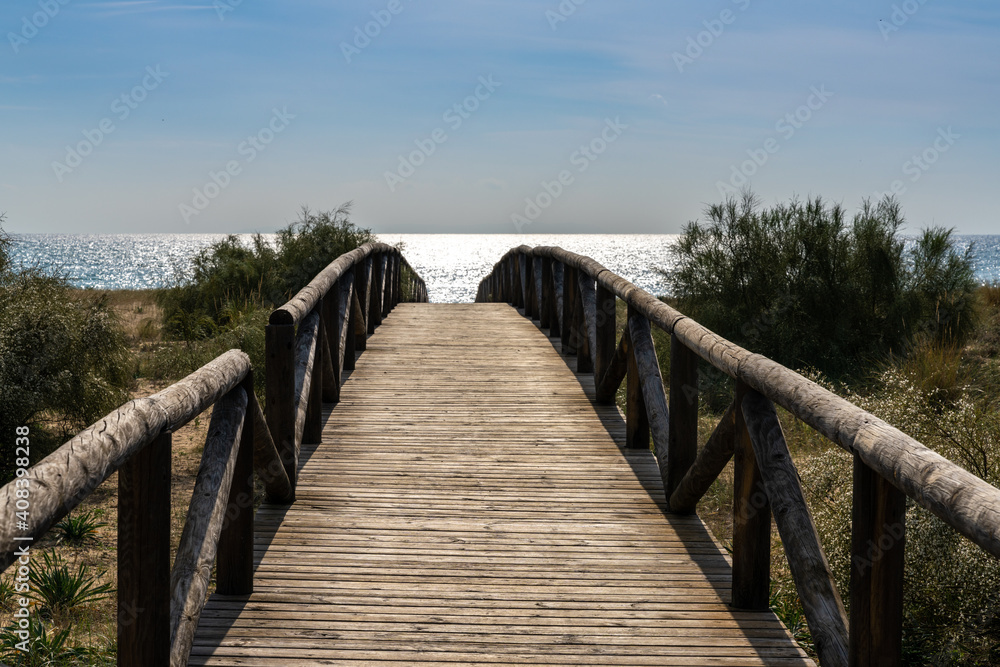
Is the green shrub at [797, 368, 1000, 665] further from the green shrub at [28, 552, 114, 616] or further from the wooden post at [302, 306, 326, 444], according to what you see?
the green shrub at [28, 552, 114, 616]

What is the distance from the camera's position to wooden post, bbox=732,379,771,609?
124 inches

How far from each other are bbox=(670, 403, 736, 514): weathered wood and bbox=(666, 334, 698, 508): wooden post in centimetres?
12

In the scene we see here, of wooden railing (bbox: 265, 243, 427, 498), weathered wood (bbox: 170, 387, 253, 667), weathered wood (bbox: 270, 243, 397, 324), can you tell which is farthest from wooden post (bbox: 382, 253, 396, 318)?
weathered wood (bbox: 170, 387, 253, 667)

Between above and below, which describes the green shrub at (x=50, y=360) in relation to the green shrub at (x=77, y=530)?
above

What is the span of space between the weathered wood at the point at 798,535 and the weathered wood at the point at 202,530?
188cm

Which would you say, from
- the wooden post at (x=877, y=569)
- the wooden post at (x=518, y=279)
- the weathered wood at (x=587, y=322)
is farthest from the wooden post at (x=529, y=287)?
the wooden post at (x=877, y=569)

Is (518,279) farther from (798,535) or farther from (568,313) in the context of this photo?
(798,535)

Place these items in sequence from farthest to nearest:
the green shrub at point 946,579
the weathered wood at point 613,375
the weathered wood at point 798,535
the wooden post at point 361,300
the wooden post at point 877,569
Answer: the wooden post at point 361,300 < the weathered wood at point 613,375 < the green shrub at point 946,579 < the weathered wood at point 798,535 < the wooden post at point 877,569

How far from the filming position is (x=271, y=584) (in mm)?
3361

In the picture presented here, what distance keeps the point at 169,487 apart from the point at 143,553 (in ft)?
0.60

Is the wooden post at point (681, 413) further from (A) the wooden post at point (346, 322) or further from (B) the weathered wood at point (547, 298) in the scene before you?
(B) the weathered wood at point (547, 298)

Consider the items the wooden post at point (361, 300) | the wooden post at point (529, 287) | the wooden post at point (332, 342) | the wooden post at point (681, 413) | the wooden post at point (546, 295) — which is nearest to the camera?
the wooden post at point (681, 413)

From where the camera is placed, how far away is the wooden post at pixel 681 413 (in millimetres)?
4094

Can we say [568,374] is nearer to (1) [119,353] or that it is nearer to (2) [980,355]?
(1) [119,353]
